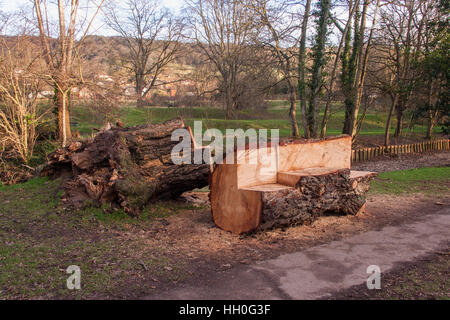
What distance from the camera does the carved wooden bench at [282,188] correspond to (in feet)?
16.3

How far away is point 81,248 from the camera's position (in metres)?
4.57

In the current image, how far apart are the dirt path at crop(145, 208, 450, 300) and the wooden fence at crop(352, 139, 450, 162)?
370 inches

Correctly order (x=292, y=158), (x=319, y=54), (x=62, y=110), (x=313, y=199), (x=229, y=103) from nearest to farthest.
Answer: (x=313, y=199) → (x=292, y=158) → (x=62, y=110) → (x=319, y=54) → (x=229, y=103)

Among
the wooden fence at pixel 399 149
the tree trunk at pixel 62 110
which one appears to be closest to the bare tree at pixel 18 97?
the tree trunk at pixel 62 110

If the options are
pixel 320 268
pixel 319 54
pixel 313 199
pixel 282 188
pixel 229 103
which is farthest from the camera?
pixel 229 103

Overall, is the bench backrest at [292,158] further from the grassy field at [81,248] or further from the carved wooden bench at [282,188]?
the grassy field at [81,248]

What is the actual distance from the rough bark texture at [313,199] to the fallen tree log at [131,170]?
187 cm

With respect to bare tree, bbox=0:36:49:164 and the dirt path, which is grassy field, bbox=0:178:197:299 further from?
bare tree, bbox=0:36:49:164

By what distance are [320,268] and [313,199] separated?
58.0 inches

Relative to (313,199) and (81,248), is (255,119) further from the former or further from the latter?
(81,248)

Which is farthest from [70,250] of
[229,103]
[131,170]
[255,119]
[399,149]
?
[255,119]
